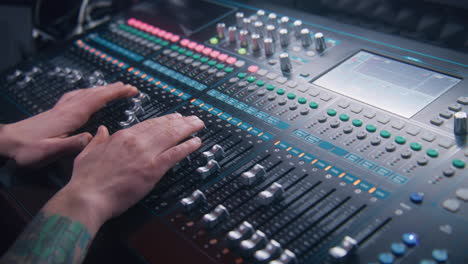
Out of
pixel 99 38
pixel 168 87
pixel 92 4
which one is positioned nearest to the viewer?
pixel 168 87

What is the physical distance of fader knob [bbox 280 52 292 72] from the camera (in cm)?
133

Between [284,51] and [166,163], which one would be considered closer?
[166,163]

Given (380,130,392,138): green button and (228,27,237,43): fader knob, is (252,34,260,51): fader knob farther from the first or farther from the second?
(380,130,392,138): green button

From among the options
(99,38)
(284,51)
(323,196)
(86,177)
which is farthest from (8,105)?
(323,196)

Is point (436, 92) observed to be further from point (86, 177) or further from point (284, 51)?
point (86, 177)

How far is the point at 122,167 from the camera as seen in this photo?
3.47 feet

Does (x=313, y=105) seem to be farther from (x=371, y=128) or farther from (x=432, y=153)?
(x=432, y=153)

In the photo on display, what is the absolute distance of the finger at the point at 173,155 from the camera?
3.43ft

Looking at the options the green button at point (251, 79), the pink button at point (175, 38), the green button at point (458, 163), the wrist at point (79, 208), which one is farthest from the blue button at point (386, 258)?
the pink button at point (175, 38)

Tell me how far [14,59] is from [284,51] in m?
1.66

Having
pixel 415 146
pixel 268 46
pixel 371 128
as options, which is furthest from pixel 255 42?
pixel 415 146

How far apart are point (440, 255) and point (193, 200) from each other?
1.61 feet

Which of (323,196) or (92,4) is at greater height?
(92,4)

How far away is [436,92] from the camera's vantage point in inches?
44.5
